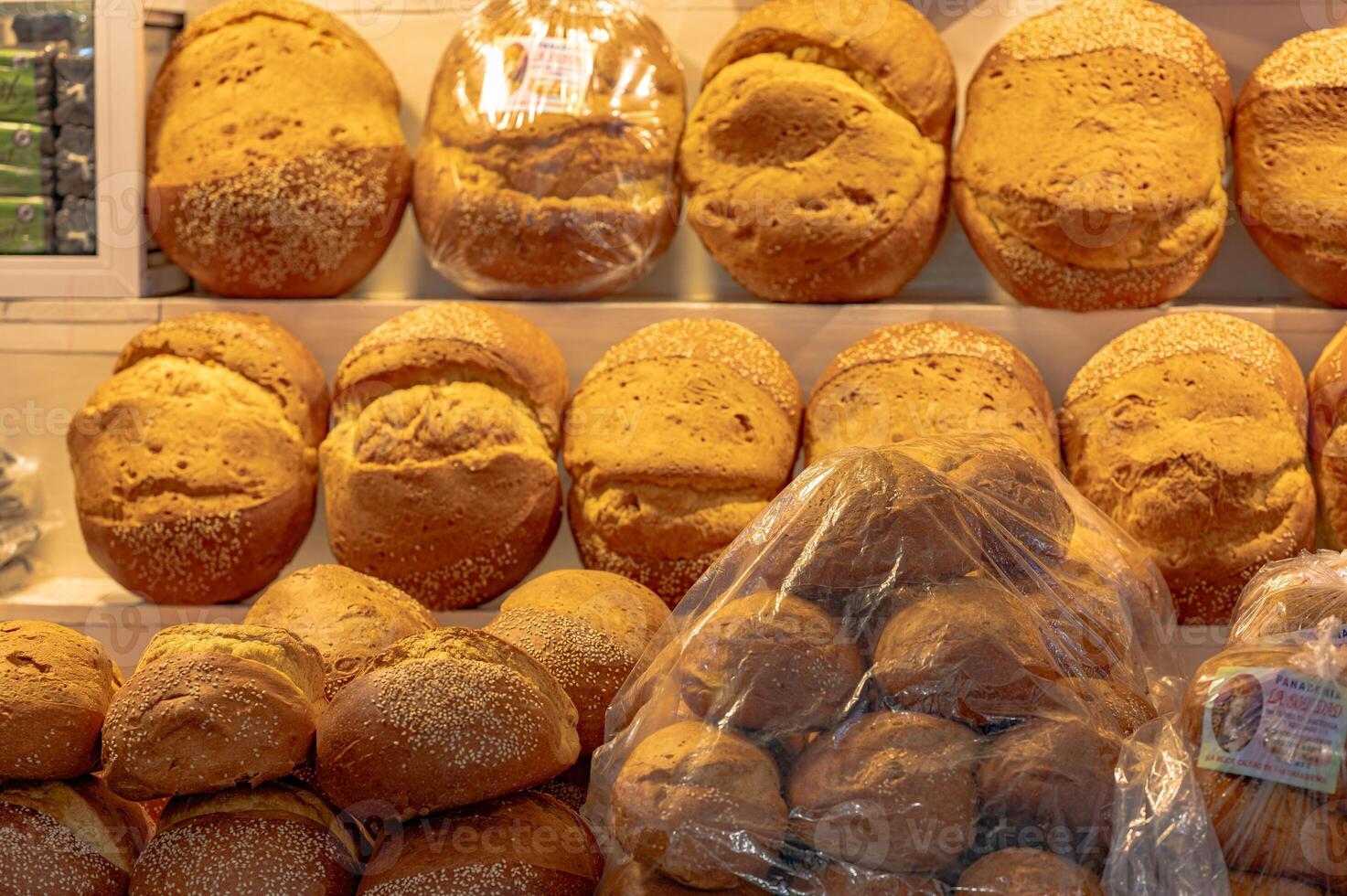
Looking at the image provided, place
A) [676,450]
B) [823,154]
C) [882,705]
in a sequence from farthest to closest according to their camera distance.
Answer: [823,154] < [676,450] < [882,705]

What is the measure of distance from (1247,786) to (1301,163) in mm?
1599

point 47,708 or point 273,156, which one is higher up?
point 273,156

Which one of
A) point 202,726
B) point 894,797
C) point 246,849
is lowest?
point 246,849

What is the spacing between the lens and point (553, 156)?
8.11 ft

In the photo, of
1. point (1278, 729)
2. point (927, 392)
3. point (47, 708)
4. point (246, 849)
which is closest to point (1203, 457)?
point (927, 392)

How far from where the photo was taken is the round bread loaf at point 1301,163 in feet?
7.63

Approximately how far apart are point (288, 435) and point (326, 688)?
93 cm

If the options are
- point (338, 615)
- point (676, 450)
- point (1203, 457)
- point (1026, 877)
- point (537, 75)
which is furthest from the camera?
point (537, 75)

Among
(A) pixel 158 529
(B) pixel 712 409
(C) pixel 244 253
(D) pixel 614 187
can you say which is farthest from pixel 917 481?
(C) pixel 244 253

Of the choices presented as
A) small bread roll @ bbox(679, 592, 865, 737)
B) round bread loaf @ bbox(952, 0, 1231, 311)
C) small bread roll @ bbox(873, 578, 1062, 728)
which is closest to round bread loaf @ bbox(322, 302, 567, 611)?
round bread loaf @ bbox(952, 0, 1231, 311)

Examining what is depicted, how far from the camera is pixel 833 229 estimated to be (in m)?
2.40

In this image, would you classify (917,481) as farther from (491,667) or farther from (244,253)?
(244,253)

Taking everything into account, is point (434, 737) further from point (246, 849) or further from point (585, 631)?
point (585, 631)

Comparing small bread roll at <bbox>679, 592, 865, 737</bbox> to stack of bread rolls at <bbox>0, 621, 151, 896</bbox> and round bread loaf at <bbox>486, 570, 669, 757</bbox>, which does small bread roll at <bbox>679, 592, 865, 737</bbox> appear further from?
stack of bread rolls at <bbox>0, 621, 151, 896</bbox>
